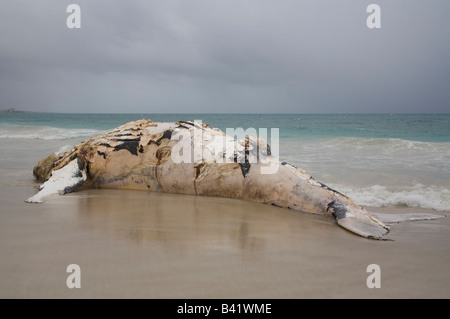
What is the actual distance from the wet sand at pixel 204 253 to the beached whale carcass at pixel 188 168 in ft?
0.94

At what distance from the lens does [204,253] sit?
102 inches

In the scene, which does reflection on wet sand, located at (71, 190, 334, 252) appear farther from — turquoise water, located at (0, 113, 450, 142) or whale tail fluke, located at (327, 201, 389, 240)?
turquoise water, located at (0, 113, 450, 142)

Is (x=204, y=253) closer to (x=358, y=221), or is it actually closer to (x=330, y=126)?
(x=358, y=221)

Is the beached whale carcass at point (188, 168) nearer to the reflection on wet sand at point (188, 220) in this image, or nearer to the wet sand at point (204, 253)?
the reflection on wet sand at point (188, 220)

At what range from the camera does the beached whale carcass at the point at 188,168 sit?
407cm

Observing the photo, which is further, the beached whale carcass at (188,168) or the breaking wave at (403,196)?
the breaking wave at (403,196)

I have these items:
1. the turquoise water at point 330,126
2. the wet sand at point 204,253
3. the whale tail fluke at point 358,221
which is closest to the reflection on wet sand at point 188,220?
the wet sand at point 204,253

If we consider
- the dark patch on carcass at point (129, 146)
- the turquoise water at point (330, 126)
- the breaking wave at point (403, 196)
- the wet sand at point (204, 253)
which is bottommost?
the wet sand at point (204, 253)

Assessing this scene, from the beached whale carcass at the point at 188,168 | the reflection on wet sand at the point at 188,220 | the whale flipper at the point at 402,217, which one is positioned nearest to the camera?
the reflection on wet sand at the point at 188,220

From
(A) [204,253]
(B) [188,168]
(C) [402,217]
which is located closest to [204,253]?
(A) [204,253]

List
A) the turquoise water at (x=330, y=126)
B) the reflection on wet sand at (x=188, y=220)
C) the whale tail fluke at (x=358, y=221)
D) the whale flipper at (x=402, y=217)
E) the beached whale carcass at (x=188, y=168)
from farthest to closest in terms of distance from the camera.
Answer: the turquoise water at (x=330, y=126) < the beached whale carcass at (x=188, y=168) < the whale flipper at (x=402, y=217) < the whale tail fluke at (x=358, y=221) < the reflection on wet sand at (x=188, y=220)

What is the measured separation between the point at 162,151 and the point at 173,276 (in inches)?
A: 110

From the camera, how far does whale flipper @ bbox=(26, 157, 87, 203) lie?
4.48 metres

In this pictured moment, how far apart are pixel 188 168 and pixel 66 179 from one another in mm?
1702
